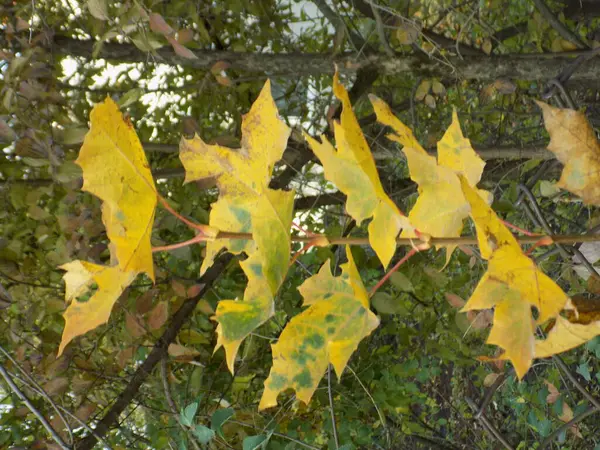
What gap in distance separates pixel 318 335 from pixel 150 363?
28.6 inches

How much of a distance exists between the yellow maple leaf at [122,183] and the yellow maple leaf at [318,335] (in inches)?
4.7

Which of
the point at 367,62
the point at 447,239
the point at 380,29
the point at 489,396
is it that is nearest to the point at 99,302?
the point at 447,239

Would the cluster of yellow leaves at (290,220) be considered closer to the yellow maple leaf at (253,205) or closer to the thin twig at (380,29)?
the yellow maple leaf at (253,205)

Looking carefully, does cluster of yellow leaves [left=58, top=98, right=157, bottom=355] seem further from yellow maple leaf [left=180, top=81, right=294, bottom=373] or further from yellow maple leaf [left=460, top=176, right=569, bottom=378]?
yellow maple leaf [left=460, top=176, right=569, bottom=378]

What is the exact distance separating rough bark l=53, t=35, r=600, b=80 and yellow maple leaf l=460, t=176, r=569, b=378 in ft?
2.88

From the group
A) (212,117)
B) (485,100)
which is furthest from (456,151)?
(212,117)

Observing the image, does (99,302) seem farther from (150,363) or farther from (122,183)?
(150,363)

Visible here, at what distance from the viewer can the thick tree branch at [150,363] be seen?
981 millimetres

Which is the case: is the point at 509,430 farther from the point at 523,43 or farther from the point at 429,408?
the point at 523,43

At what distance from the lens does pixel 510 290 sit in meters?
0.32

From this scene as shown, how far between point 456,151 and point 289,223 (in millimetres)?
140

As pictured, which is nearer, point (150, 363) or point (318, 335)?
point (318, 335)

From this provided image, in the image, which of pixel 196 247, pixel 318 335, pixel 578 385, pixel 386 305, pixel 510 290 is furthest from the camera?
pixel 196 247

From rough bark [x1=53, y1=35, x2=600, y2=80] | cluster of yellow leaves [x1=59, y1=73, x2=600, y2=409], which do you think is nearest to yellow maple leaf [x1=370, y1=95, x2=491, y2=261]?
cluster of yellow leaves [x1=59, y1=73, x2=600, y2=409]
